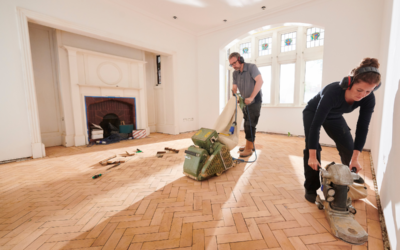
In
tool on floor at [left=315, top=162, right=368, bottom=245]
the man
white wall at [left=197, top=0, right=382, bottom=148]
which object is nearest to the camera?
tool on floor at [left=315, top=162, right=368, bottom=245]

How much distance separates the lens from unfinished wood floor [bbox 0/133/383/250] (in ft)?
3.92

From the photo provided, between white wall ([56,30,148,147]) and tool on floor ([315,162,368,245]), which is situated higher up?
white wall ([56,30,148,147])

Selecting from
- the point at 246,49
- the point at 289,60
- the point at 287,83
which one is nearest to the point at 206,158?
the point at 287,83

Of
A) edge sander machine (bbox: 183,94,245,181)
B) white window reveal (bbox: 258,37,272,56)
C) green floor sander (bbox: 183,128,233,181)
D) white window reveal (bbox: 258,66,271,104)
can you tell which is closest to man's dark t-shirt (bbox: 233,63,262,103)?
edge sander machine (bbox: 183,94,245,181)

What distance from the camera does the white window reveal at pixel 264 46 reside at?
19.8ft

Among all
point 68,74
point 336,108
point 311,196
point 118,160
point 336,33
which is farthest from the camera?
point 68,74

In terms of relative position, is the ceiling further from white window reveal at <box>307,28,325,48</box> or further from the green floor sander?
the green floor sander

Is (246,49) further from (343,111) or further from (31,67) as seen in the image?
(31,67)

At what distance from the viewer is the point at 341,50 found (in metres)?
3.73

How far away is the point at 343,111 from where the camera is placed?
1.49 meters

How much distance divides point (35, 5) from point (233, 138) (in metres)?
4.42

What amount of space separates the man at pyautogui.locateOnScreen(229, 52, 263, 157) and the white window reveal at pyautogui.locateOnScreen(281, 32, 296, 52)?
3.76m

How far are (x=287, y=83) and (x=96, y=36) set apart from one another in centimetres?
565

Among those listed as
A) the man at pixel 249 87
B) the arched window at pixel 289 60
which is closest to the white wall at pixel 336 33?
the arched window at pixel 289 60
